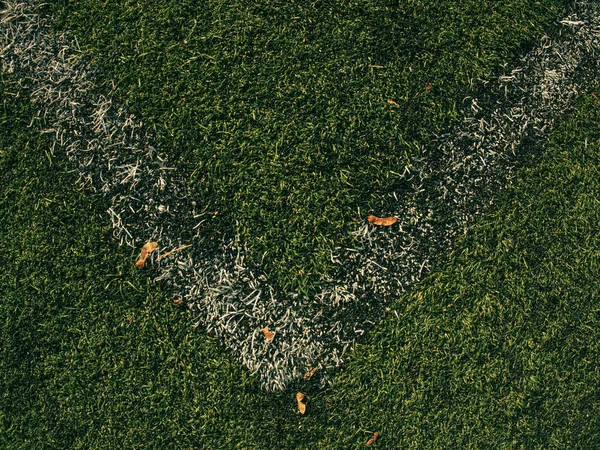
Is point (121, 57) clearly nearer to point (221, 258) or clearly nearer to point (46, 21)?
point (46, 21)

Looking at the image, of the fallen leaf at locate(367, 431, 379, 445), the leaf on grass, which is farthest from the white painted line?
the fallen leaf at locate(367, 431, 379, 445)

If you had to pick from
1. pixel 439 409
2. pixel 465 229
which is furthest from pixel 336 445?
pixel 465 229

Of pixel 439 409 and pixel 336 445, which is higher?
pixel 439 409

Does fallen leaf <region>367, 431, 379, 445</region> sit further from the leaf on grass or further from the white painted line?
the leaf on grass

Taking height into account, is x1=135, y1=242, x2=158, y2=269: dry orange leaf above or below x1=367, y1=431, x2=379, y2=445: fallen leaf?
above

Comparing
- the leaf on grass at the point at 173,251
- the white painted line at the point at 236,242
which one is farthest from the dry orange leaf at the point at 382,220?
the leaf on grass at the point at 173,251

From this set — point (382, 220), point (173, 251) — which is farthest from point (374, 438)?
point (173, 251)
